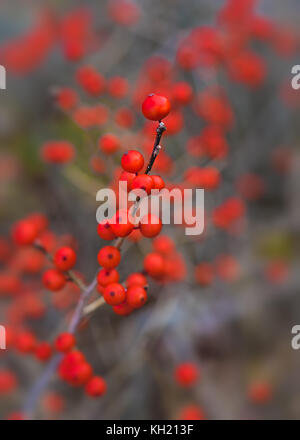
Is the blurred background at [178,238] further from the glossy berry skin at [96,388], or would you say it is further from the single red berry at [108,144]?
the glossy berry skin at [96,388]

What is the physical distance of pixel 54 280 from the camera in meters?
1.46

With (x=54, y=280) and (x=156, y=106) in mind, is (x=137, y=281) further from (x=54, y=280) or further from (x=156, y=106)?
(x=156, y=106)

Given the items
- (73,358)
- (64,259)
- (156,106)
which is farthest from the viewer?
(73,358)

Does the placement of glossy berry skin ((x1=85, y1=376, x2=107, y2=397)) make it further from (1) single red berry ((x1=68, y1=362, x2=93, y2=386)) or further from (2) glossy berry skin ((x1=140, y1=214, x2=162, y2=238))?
(2) glossy berry skin ((x1=140, y1=214, x2=162, y2=238))

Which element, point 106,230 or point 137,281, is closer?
point 106,230

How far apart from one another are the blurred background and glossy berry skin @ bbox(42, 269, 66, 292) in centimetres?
20

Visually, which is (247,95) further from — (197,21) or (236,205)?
(236,205)

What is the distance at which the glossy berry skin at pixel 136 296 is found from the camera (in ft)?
4.23

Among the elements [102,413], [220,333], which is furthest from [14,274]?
[220,333]

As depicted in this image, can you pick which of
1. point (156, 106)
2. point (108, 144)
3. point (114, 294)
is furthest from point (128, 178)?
point (108, 144)

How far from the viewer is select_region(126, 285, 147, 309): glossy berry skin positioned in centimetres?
129

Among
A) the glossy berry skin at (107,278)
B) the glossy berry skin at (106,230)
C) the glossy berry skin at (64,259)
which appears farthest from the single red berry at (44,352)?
the glossy berry skin at (106,230)

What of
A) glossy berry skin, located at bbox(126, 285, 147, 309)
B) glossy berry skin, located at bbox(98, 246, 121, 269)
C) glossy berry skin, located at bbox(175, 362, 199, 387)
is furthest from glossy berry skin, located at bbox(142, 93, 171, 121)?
glossy berry skin, located at bbox(175, 362, 199, 387)

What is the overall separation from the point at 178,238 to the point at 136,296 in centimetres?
152
